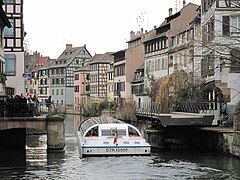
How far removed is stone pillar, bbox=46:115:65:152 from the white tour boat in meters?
1.37

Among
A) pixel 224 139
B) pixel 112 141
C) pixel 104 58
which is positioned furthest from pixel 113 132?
pixel 104 58

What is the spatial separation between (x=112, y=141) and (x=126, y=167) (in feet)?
18.3

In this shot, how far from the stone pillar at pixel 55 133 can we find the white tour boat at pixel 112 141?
1.37 metres

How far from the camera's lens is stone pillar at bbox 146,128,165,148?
144ft

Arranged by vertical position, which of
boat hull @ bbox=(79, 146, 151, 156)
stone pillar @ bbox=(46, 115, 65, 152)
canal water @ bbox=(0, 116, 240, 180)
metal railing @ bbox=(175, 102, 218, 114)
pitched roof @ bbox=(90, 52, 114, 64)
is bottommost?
canal water @ bbox=(0, 116, 240, 180)

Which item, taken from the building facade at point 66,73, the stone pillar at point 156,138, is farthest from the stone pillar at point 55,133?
the building facade at point 66,73

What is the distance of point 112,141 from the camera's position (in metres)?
35.0

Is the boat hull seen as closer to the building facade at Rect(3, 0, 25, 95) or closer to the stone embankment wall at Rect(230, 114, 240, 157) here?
the stone embankment wall at Rect(230, 114, 240, 157)

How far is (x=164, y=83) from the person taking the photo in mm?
59219

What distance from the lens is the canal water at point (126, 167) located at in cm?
2702

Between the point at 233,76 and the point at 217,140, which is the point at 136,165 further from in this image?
the point at 233,76

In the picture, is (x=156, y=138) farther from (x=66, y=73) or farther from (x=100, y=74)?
(x=66, y=73)

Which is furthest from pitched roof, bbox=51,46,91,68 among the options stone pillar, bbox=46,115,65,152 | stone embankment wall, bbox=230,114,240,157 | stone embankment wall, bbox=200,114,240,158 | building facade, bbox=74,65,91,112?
stone embankment wall, bbox=230,114,240,157

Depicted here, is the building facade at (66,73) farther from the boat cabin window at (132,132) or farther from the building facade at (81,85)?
the boat cabin window at (132,132)
